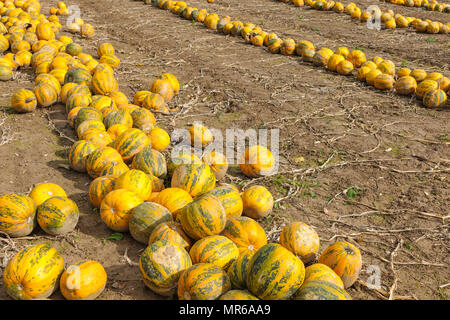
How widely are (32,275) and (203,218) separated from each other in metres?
1.67

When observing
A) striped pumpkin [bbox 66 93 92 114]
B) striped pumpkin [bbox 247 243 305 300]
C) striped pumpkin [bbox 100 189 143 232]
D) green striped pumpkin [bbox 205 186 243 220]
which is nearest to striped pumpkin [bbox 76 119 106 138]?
striped pumpkin [bbox 66 93 92 114]

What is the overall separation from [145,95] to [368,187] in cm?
469

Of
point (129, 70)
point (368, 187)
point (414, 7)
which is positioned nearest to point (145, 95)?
point (129, 70)

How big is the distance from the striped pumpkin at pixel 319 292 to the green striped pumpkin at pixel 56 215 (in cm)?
273

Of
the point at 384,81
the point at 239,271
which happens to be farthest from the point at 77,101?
the point at 384,81

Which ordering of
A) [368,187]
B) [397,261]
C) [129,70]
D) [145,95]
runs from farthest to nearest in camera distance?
1. [129,70]
2. [145,95]
3. [368,187]
4. [397,261]

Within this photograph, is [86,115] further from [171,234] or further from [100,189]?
[171,234]

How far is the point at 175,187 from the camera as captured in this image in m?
4.77

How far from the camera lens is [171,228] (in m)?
3.98

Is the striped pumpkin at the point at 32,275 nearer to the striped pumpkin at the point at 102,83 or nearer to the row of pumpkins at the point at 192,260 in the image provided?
the row of pumpkins at the point at 192,260

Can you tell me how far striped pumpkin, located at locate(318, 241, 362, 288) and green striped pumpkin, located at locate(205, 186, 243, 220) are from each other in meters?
1.15

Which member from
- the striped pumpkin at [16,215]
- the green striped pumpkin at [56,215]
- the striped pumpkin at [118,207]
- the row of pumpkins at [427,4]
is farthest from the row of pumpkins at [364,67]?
the row of pumpkins at [427,4]

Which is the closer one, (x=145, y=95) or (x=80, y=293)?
(x=80, y=293)

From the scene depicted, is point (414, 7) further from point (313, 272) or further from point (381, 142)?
point (313, 272)
